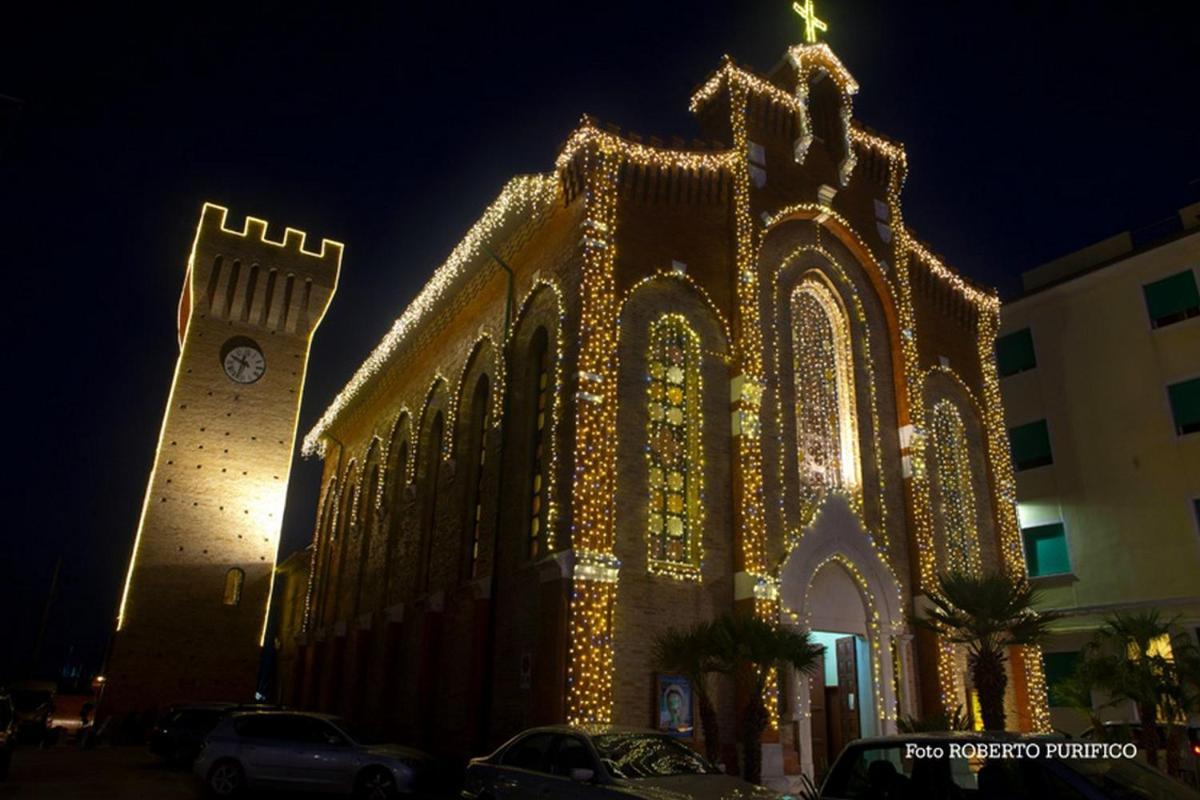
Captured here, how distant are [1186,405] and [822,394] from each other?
38.2 feet

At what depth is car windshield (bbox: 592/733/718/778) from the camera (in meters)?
8.05

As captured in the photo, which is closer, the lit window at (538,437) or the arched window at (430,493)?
the lit window at (538,437)

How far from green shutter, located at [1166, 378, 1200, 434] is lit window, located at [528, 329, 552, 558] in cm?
1844

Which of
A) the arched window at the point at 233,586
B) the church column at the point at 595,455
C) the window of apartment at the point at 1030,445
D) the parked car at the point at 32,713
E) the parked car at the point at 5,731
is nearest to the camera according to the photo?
the parked car at the point at 5,731

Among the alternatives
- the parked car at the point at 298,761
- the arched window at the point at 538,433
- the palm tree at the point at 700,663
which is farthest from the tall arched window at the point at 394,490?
the palm tree at the point at 700,663

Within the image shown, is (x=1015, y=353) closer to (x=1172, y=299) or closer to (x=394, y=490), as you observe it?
(x=1172, y=299)

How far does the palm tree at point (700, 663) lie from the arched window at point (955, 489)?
32.0ft

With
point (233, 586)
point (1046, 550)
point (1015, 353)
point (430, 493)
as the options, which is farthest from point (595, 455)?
point (233, 586)

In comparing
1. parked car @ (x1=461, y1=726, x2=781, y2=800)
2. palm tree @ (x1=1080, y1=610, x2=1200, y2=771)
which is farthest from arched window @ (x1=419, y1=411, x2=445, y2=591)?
palm tree @ (x1=1080, y1=610, x2=1200, y2=771)

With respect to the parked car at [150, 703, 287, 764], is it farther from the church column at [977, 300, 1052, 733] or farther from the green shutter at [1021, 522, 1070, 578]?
the green shutter at [1021, 522, 1070, 578]

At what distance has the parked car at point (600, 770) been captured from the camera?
7527 millimetres

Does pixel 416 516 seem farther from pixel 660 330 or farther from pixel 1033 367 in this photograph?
pixel 1033 367

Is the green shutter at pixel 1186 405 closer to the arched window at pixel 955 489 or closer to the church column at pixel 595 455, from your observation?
the arched window at pixel 955 489

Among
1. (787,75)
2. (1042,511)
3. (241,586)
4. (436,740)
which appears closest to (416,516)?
(436,740)
